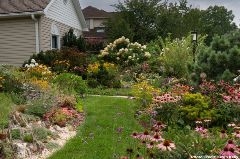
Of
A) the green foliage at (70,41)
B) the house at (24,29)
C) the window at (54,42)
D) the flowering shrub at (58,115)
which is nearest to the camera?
the flowering shrub at (58,115)

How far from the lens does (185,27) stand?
14.0 m

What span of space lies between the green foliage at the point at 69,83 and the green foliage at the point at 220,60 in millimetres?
4011

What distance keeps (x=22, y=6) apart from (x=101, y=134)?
31.8 feet

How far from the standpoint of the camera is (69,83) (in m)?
7.00

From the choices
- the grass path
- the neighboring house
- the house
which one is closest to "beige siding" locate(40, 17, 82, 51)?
the house

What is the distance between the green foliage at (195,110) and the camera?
4594 mm

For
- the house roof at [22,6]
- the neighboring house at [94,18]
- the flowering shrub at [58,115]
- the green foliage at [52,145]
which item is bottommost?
the green foliage at [52,145]

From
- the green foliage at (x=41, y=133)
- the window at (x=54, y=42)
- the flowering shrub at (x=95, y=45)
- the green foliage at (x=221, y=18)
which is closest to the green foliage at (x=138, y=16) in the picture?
the flowering shrub at (x=95, y=45)

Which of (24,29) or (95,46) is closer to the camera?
(24,29)

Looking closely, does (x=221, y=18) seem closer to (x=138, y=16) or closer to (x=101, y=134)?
(x=138, y=16)

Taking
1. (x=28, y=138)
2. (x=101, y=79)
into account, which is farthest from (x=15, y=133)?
(x=101, y=79)

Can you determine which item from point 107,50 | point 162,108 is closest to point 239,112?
point 162,108

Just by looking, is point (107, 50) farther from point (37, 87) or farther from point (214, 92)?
point (214, 92)

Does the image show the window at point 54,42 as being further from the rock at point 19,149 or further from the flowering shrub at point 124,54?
the rock at point 19,149
